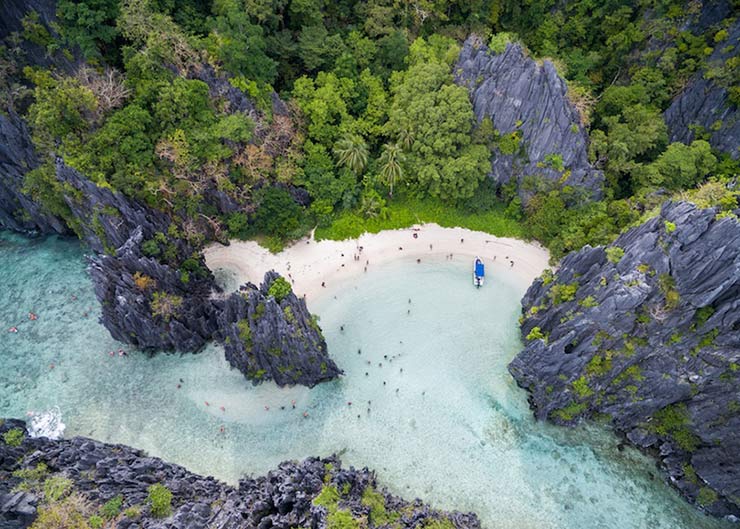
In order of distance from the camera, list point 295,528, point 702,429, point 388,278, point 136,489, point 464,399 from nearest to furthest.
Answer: point 295,528 < point 136,489 < point 702,429 < point 464,399 < point 388,278

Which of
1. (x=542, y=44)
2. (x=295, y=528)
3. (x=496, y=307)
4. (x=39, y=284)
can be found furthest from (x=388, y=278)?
(x=39, y=284)

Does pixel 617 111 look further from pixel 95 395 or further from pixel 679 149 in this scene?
pixel 95 395

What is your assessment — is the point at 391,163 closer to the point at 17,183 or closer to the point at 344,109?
the point at 344,109

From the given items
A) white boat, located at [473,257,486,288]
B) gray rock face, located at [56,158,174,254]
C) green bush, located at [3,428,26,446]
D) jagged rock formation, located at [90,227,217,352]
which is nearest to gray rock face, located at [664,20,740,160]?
white boat, located at [473,257,486,288]

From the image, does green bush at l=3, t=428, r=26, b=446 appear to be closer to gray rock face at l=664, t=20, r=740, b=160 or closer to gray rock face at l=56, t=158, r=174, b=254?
gray rock face at l=56, t=158, r=174, b=254

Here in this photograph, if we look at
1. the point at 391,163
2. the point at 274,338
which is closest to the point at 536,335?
the point at 391,163
